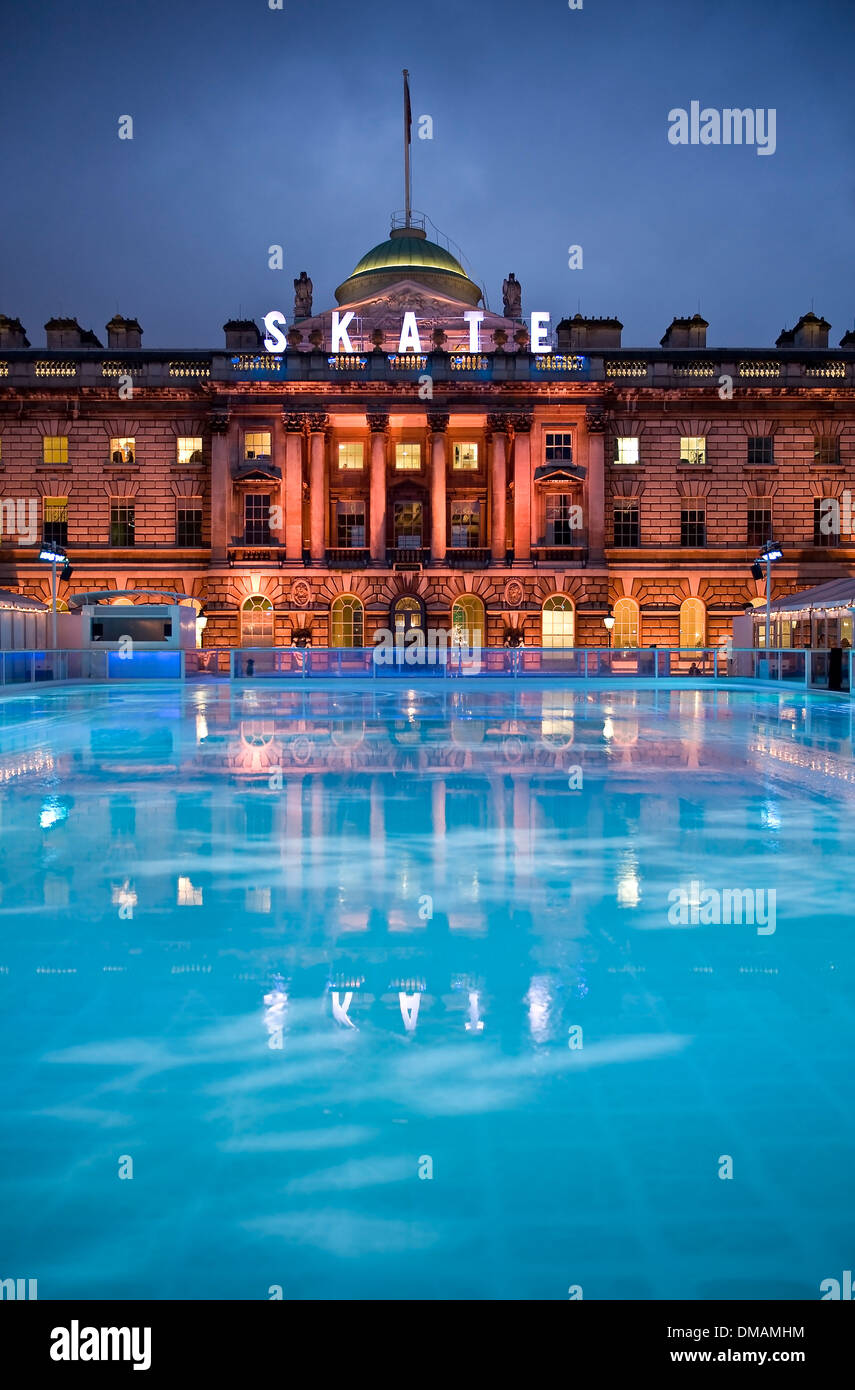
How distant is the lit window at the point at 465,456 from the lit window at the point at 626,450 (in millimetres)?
7855

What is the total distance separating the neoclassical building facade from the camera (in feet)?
166

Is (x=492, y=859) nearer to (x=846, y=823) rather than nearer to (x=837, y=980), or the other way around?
(x=837, y=980)

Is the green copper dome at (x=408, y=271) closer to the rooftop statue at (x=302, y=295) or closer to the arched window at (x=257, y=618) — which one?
the rooftop statue at (x=302, y=295)

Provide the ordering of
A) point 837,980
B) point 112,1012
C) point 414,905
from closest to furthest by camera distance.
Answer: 1. point 112,1012
2. point 837,980
3. point 414,905

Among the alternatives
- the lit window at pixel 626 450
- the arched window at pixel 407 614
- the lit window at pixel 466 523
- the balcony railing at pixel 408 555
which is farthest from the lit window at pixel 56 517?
the lit window at pixel 626 450

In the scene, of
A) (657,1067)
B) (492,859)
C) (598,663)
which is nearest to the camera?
(657,1067)

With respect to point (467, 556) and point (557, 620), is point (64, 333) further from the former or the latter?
point (557, 620)

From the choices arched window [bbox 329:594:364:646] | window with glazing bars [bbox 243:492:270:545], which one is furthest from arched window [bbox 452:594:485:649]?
window with glazing bars [bbox 243:492:270:545]

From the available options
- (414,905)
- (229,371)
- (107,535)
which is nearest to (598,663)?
(229,371)

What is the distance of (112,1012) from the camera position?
397cm

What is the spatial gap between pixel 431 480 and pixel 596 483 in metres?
8.91

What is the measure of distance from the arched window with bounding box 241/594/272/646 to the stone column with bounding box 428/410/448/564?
30.7 feet
